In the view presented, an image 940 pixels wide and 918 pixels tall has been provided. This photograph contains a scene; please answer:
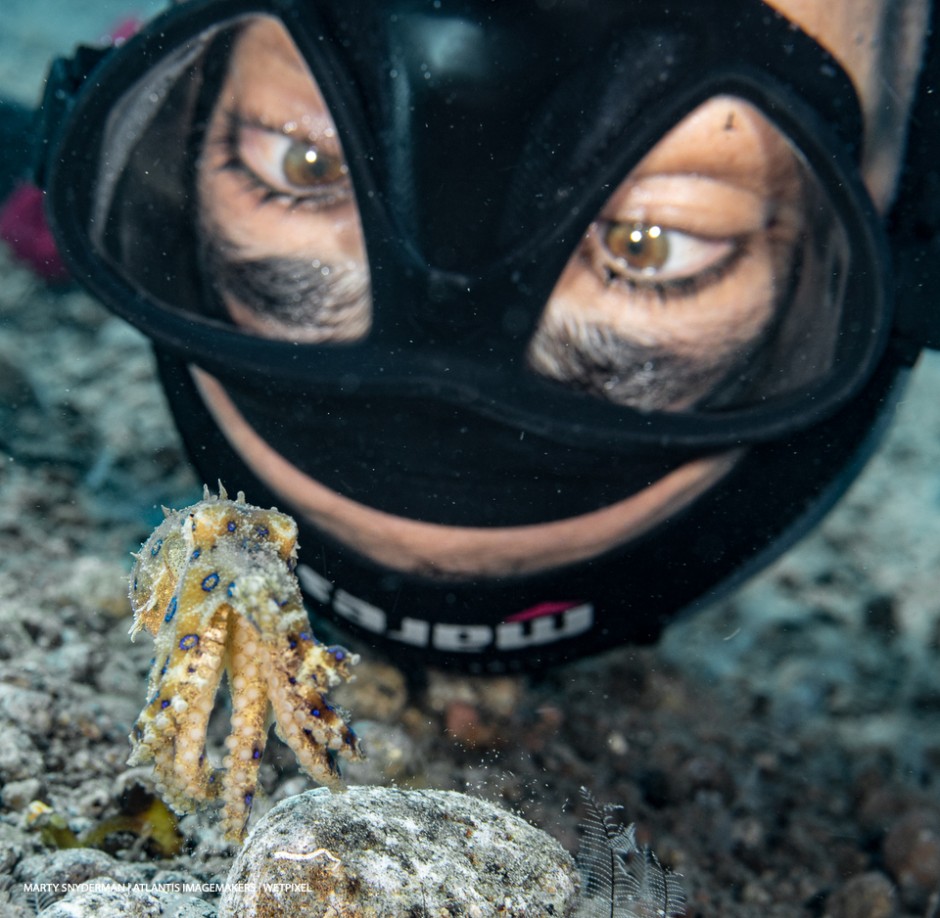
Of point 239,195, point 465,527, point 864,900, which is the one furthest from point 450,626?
point 239,195

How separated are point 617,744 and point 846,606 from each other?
159 cm

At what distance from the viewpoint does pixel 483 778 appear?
2.19m

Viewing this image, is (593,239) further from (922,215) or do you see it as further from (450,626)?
(450,626)

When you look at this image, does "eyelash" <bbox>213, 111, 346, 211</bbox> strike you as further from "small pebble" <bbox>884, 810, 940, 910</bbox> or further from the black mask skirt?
"small pebble" <bbox>884, 810, 940, 910</bbox>

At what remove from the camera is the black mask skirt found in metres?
1.90

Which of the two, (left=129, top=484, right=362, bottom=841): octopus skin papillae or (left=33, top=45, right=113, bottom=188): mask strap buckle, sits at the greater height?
(left=33, top=45, right=113, bottom=188): mask strap buckle

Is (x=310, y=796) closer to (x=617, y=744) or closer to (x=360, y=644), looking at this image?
(x=360, y=644)

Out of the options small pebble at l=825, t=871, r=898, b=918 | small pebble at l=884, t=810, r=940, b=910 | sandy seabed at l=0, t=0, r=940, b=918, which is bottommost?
small pebble at l=825, t=871, r=898, b=918

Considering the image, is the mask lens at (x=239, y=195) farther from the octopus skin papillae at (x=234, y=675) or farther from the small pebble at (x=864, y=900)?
the small pebble at (x=864, y=900)

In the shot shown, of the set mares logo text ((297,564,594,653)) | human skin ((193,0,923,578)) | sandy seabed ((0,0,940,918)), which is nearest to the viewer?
sandy seabed ((0,0,940,918))

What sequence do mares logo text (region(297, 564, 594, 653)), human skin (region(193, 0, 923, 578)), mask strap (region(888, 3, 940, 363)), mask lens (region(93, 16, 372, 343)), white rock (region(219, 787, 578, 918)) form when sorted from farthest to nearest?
mares logo text (region(297, 564, 594, 653)) < mask lens (region(93, 16, 372, 343)) < mask strap (region(888, 3, 940, 363)) < human skin (region(193, 0, 923, 578)) < white rock (region(219, 787, 578, 918))

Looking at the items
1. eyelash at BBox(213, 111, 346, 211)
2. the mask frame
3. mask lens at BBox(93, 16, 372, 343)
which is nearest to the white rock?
the mask frame

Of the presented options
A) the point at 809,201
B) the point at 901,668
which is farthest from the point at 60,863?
the point at 901,668

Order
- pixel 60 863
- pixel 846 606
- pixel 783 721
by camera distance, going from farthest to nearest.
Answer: pixel 846 606 → pixel 783 721 → pixel 60 863
